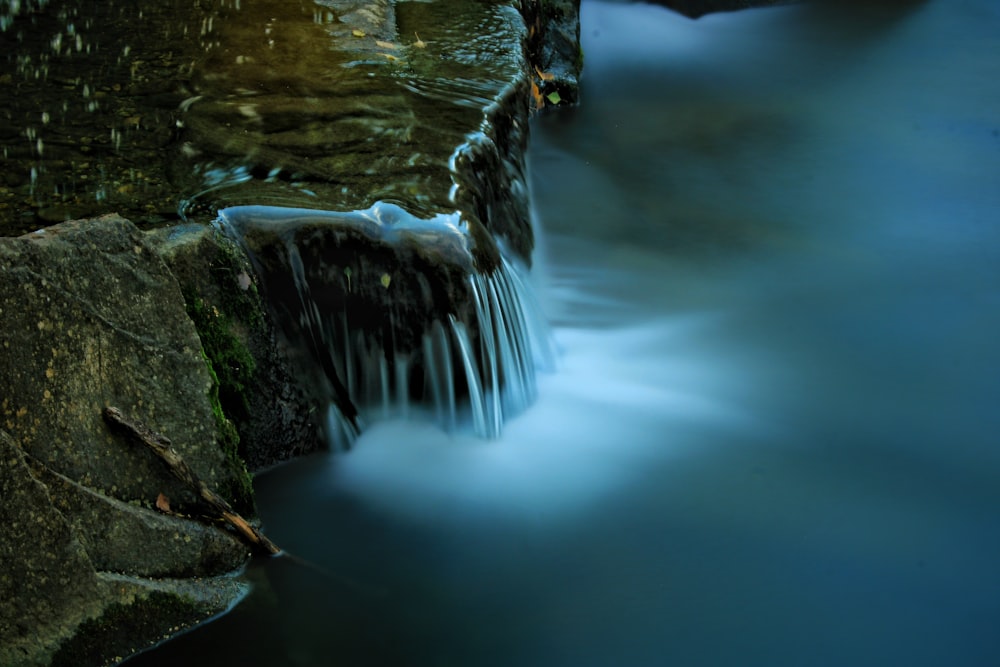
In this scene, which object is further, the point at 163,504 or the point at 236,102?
the point at 236,102

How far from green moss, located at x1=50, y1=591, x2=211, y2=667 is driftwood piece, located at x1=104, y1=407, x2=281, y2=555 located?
0.28 meters

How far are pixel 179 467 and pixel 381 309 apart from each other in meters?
1.10

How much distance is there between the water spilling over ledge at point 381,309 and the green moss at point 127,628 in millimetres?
1075

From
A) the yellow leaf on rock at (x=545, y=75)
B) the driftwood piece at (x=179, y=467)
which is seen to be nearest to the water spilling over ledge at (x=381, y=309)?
the driftwood piece at (x=179, y=467)

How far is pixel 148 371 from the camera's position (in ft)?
9.86

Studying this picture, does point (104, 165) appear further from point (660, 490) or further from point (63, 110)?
point (660, 490)

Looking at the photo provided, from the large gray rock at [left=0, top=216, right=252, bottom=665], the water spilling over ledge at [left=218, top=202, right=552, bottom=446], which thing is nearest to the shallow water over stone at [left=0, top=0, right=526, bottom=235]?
the water spilling over ledge at [left=218, top=202, right=552, bottom=446]

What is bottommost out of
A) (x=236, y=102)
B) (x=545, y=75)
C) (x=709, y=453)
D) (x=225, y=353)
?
(x=709, y=453)

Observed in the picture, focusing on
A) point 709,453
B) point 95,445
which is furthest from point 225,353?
point 709,453

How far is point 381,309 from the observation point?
3.82 m

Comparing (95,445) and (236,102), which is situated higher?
(236,102)

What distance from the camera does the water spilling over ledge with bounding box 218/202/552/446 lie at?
147 inches

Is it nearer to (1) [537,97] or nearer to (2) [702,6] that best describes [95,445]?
(1) [537,97]

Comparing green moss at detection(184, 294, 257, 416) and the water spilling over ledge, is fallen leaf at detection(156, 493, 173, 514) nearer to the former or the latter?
green moss at detection(184, 294, 257, 416)
